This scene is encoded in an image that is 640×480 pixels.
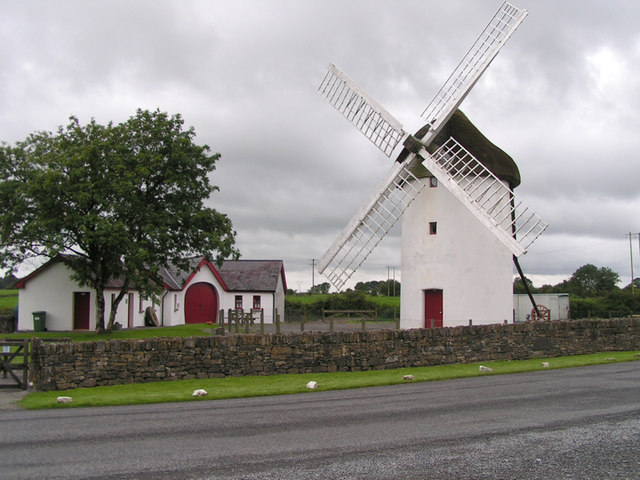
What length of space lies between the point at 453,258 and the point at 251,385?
12713 millimetres

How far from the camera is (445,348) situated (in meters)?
22.0

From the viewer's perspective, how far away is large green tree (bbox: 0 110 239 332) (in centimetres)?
2672

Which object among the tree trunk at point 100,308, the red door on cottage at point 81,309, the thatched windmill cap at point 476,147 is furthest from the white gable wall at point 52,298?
the thatched windmill cap at point 476,147

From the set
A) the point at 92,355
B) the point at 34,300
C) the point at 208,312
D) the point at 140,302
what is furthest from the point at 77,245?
the point at 208,312

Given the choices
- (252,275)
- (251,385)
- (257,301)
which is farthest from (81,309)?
(251,385)

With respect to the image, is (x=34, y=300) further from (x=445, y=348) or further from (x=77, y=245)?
(x=445, y=348)

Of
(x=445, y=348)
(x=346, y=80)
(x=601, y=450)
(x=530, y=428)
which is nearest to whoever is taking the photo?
(x=601, y=450)

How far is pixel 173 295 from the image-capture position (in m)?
42.4

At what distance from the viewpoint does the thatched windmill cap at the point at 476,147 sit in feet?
87.8

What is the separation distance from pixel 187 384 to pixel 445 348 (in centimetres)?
978

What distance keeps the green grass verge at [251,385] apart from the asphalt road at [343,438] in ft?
2.42

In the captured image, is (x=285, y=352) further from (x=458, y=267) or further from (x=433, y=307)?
(x=458, y=267)

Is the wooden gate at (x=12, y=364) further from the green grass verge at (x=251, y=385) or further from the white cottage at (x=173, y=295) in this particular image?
the white cottage at (x=173, y=295)

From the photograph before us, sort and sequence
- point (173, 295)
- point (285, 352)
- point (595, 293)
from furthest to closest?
point (595, 293) < point (173, 295) < point (285, 352)
